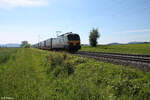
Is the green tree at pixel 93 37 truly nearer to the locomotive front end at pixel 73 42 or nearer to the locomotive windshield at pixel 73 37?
the locomotive windshield at pixel 73 37

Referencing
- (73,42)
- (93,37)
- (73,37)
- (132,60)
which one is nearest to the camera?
(132,60)

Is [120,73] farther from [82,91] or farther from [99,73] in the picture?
[82,91]

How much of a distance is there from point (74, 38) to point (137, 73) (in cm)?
1579

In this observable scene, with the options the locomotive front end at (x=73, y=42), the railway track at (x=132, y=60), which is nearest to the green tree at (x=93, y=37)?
the locomotive front end at (x=73, y=42)

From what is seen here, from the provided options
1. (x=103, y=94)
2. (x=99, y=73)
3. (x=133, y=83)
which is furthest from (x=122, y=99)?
(x=99, y=73)

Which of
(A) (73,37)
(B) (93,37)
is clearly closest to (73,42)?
(A) (73,37)

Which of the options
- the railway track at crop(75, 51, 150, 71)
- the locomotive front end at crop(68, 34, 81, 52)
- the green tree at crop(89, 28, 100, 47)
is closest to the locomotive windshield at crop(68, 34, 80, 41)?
the locomotive front end at crop(68, 34, 81, 52)

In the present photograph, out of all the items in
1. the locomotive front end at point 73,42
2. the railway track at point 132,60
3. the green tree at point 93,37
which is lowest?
the railway track at point 132,60

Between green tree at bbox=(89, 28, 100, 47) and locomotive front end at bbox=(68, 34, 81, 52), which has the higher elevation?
green tree at bbox=(89, 28, 100, 47)

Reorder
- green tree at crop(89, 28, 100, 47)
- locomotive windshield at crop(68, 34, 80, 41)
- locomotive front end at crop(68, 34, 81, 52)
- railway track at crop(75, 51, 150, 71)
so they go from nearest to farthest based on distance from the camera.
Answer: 1. railway track at crop(75, 51, 150, 71)
2. locomotive front end at crop(68, 34, 81, 52)
3. locomotive windshield at crop(68, 34, 80, 41)
4. green tree at crop(89, 28, 100, 47)

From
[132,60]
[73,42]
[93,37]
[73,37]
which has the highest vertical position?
[93,37]

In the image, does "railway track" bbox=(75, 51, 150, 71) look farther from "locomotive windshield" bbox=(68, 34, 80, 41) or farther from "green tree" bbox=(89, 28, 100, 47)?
"green tree" bbox=(89, 28, 100, 47)

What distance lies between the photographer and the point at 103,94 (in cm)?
530

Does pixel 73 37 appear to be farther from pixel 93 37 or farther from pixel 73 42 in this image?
pixel 93 37
